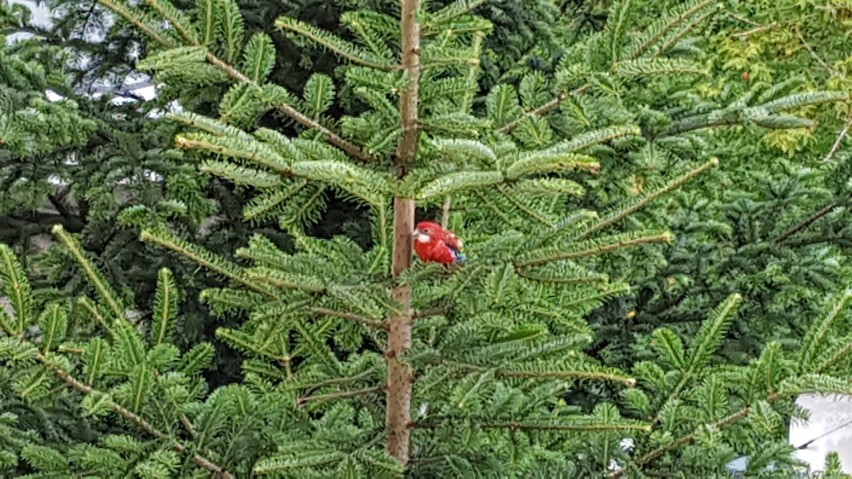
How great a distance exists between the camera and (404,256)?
191 cm

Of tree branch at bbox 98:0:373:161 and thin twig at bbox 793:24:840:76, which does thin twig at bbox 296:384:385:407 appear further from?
thin twig at bbox 793:24:840:76

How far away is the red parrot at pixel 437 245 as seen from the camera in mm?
1756

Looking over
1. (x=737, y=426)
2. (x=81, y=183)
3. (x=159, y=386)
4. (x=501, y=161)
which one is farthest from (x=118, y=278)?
(x=737, y=426)

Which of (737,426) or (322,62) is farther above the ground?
(322,62)

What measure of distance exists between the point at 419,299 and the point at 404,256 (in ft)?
0.38

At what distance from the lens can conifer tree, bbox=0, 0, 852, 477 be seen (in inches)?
63.9

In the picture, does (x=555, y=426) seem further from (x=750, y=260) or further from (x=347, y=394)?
(x=750, y=260)

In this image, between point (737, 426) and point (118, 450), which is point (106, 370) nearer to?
point (118, 450)

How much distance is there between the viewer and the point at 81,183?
269 cm

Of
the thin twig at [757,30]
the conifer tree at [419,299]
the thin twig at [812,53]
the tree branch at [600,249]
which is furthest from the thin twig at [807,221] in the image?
the thin twig at [757,30]

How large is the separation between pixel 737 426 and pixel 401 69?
1.00 metres

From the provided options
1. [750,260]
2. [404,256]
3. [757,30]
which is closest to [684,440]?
[404,256]

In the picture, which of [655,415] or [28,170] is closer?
[655,415]

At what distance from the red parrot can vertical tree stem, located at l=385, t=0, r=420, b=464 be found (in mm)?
81
